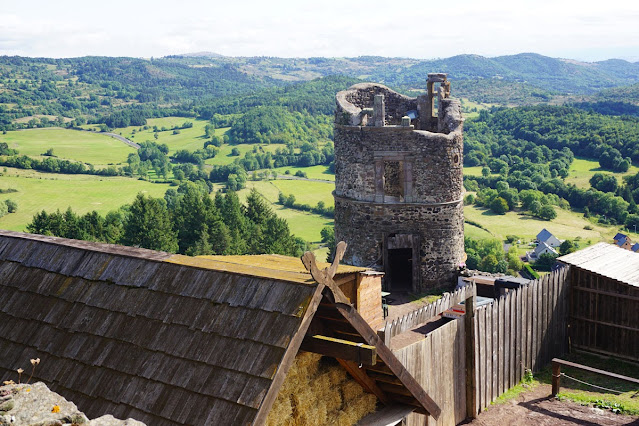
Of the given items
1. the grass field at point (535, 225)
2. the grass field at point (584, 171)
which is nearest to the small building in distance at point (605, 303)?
the grass field at point (535, 225)

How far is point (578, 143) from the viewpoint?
9238 cm

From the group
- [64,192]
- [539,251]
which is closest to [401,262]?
[539,251]

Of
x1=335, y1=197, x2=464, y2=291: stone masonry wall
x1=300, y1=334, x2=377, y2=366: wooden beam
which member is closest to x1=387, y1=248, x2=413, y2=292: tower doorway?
x1=335, y1=197, x2=464, y2=291: stone masonry wall

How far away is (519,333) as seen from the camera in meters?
11.7

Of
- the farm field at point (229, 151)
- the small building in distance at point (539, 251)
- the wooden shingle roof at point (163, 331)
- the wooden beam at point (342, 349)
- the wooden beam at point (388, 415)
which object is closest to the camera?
the wooden shingle roof at point (163, 331)

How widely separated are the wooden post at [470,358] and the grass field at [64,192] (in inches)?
2295

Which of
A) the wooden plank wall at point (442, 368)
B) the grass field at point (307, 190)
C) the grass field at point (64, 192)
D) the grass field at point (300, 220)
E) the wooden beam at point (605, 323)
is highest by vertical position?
the wooden plank wall at point (442, 368)

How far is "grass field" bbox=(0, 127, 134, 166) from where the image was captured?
110812 millimetres

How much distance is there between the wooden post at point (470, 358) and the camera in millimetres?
10055

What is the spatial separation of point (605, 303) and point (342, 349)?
30.5 feet

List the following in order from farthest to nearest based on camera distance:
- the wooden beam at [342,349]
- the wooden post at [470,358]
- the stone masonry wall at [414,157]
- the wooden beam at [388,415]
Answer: the stone masonry wall at [414,157] < the wooden post at [470,358] < the wooden beam at [388,415] < the wooden beam at [342,349]

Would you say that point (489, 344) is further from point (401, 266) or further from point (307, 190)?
point (307, 190)

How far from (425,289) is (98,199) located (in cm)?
6804

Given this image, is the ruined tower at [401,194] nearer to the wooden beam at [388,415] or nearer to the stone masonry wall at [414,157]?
the stone masonry wall at [414,157]
